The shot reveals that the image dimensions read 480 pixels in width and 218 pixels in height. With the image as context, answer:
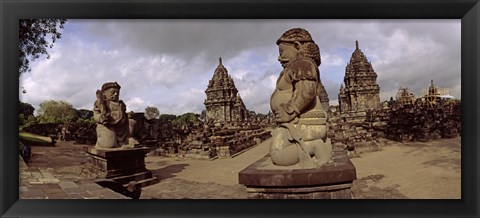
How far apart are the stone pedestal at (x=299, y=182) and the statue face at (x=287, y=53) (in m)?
Answer: 0.95

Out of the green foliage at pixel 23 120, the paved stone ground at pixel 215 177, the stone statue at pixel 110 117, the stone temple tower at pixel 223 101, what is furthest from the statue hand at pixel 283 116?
the stone temple tower at pixel 223 101

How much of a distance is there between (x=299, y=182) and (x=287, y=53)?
3.69 ft

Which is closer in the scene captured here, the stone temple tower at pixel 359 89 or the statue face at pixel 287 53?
the statue face at pixel 287 53

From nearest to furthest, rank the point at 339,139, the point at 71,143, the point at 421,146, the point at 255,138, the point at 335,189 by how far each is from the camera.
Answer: the point at 335,189, the point at 71,143, the point at 421,146, the point at 339,139, the point at 255,138

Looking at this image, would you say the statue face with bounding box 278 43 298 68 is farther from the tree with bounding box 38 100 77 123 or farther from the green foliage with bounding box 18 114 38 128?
the tree with bounding box 38 100 77 123

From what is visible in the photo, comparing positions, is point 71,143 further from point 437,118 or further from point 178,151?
point 437,118

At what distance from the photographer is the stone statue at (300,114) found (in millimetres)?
2905

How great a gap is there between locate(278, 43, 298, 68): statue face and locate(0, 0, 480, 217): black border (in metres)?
0.29

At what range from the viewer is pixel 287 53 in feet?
10.3

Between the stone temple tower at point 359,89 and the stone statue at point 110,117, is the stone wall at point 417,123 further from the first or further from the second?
the stone statue at point 110,117

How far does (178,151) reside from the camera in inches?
452

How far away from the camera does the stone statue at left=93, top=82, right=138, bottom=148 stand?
5.74m
